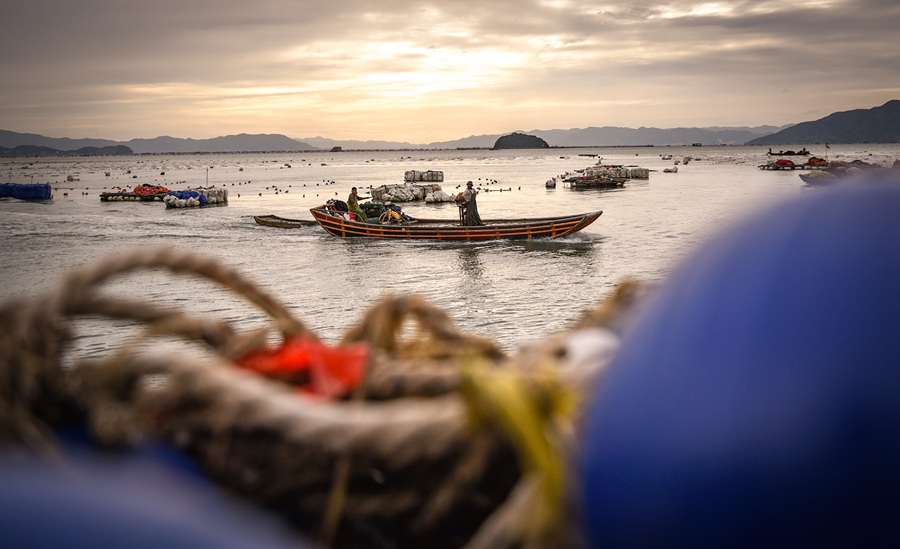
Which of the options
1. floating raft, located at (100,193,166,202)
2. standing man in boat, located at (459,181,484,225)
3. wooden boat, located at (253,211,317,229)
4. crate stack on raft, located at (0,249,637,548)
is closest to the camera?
crate stack on raft, located at (0,249,637,548)

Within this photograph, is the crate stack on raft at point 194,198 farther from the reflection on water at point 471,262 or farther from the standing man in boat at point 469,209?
the reflection on water at point 471,262

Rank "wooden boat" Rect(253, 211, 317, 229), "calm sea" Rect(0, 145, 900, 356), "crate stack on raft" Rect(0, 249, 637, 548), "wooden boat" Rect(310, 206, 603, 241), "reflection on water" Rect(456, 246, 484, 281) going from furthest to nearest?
"wooden boat" Rect(253, 211, 317, 229) < "wooden boat" Rect(310, 206, 603, 241) < "reflection on water" Rect(456, 246, 484, 281) < "calm sea" Rect(0, 145, 900, 356) < "crate stack on raft" Rect(0, 249, 637, 548)

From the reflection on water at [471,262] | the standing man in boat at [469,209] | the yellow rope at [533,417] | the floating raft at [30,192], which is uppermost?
the floating raft at [30,192]

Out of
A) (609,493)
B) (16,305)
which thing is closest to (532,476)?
(609,493)

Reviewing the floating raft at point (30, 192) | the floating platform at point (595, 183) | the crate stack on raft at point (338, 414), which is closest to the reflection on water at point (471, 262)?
the crate stack on raft at point (338, 414)

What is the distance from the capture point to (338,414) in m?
1.82

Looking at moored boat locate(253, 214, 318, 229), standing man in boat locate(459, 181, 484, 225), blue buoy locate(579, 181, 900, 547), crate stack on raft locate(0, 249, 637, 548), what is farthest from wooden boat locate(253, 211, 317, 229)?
blue buoy locate(579, 181, 900, 547)

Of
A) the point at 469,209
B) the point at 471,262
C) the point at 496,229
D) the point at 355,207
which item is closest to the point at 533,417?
the point at 471,262

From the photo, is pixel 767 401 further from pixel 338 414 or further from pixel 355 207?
pixel 355 207

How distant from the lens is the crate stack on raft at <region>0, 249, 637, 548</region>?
1.63 metres

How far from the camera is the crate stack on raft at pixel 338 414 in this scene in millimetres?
1633

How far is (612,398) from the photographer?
146 centimetres

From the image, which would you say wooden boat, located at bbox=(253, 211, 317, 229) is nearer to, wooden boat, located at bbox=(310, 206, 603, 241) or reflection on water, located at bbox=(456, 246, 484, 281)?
wooden boat, located at bbox=(310, 206, 603, 241)

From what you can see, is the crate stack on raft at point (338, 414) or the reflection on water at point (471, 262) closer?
the crate stack on raft at point (338, 414)
